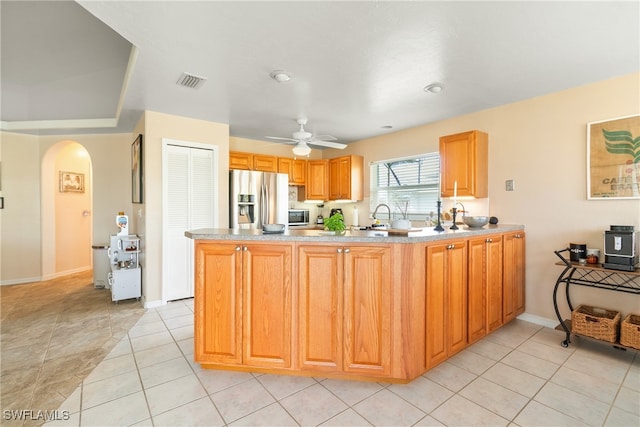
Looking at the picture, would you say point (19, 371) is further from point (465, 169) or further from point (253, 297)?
point (465, 169)

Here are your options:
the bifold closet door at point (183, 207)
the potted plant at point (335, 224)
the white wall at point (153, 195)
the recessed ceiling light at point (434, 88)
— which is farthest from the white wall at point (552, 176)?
the white wall at point (153, 195)

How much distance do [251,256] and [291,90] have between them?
185cm

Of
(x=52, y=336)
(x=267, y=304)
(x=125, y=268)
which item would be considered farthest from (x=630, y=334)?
(x=125, y=268)

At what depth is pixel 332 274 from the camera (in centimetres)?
208

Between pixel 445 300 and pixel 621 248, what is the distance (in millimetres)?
1602

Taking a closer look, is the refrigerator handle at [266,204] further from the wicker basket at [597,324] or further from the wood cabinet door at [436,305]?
the wicker basket at [597,324]

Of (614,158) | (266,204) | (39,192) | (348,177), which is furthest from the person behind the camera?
(348,177)

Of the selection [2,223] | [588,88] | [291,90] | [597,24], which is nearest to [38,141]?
[2,223]

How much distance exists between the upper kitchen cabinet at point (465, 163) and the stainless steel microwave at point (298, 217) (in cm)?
270

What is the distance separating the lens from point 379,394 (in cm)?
Result: 198

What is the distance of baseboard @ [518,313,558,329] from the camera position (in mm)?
3151

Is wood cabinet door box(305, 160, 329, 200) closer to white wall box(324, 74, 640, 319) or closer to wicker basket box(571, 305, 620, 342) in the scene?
white wall box(324, 74, 640, 319)

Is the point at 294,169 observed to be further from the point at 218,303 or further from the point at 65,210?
the point at 65,210

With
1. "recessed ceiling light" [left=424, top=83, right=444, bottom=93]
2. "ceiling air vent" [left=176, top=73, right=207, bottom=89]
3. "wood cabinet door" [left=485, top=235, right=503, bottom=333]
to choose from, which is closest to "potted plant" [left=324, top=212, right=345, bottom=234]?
"wood cabinet door" [left=485, top=235, right=503, bottom=333]
